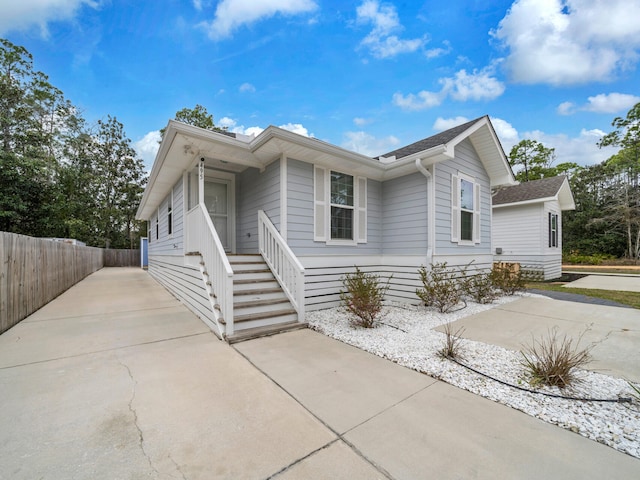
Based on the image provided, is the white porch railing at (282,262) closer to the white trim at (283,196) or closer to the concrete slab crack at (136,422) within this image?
the white trim at (283,196)

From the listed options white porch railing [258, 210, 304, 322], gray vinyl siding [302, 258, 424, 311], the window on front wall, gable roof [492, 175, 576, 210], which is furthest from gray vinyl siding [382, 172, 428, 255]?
gable roof [492, 175, 576, 210]

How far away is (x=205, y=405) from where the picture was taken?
7.47ft

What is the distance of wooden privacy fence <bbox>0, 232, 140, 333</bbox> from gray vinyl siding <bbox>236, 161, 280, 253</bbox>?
386cm

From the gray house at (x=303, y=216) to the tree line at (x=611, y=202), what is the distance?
1843 centimetres

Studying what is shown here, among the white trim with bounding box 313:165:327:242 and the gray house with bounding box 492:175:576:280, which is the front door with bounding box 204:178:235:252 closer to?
the white trim with bounding box 313:165:327:242

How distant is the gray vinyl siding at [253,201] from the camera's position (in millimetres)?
5629

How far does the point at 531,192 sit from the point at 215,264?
13.3m

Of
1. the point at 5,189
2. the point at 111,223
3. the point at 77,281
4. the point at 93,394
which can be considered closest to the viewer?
the point at 93,394

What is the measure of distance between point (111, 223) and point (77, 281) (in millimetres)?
14973

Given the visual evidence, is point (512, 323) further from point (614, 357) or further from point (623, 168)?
point (623, 168)

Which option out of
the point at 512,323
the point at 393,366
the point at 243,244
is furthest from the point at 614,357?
the point at 243,244

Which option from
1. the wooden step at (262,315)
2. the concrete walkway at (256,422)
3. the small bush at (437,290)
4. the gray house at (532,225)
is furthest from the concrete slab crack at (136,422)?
the gray house at (532,225)

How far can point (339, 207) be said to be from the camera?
6250 millimetres

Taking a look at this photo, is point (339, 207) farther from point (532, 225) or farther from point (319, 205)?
point (532, 225)
